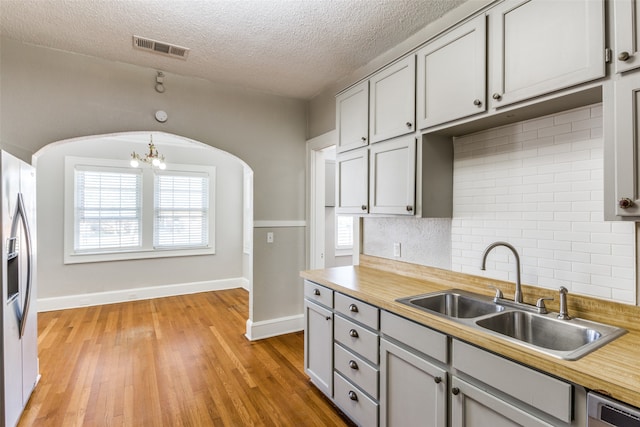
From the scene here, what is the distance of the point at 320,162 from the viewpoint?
151 inches

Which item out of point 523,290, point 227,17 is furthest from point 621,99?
point 227,17

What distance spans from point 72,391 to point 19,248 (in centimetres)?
122

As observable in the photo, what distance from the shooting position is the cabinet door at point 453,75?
170cm

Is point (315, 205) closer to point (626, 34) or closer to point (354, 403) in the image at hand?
point (354, 403)

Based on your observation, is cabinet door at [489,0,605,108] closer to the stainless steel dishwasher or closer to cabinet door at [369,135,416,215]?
cabinet door at [369,135,416,215]

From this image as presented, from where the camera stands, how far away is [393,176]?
2264 millimetres

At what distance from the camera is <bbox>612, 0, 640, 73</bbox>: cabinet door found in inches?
46.0

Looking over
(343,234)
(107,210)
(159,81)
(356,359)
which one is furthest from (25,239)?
(343,234)

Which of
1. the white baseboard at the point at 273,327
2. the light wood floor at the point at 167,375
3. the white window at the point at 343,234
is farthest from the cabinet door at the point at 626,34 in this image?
the white window at the point at 343,234

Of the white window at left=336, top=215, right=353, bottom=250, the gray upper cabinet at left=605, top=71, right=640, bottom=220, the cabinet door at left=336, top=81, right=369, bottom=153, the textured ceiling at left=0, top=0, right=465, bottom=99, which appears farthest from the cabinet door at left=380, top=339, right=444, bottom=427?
the white window at left=336, top=215, right=353, bottom=250

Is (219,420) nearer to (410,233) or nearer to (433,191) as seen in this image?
(410,233)

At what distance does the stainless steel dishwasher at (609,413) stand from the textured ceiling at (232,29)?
2217mm

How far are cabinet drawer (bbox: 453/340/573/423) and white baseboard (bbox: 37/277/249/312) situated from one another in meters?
4.92

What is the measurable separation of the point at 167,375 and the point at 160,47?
9.05ft
